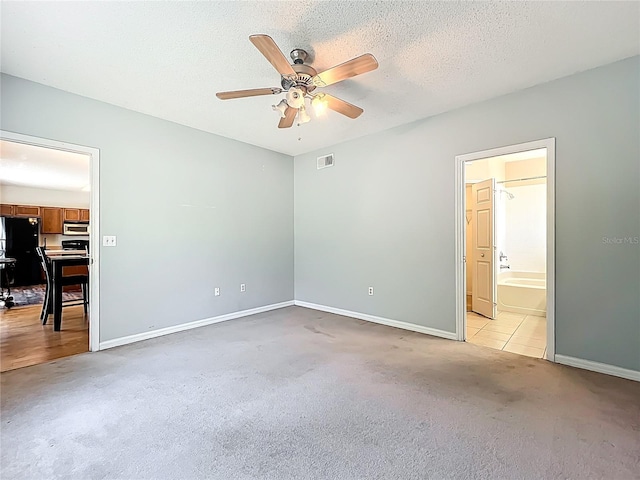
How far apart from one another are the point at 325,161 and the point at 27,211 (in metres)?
7.79

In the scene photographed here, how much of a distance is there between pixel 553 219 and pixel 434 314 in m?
1.59

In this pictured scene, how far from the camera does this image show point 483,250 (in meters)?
4.77

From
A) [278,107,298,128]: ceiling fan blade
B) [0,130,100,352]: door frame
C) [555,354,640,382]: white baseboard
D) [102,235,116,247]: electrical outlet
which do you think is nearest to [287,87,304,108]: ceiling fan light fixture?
[278,107,298,128]: ceiling fan blade

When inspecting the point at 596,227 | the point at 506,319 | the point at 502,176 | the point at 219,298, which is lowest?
the point at 506,319

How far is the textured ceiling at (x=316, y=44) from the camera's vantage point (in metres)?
1.98

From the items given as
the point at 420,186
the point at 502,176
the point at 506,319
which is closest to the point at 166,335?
the point at 420,186

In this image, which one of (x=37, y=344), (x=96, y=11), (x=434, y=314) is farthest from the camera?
(x=434, y=314)

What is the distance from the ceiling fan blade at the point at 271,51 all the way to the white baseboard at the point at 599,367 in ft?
11.2

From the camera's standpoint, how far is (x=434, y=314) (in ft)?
12.3

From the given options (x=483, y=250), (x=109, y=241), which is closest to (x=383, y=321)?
(x=483, y=250)

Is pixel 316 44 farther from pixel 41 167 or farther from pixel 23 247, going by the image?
pixel 23 247

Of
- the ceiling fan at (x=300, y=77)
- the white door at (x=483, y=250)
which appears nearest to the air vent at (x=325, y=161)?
the ceiling fan at (x=300, y=77)

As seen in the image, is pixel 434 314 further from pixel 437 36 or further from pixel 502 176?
pixel 502 176

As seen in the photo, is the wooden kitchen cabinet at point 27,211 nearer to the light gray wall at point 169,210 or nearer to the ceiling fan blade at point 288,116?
the light gray wall at point 169,210
